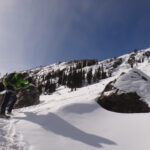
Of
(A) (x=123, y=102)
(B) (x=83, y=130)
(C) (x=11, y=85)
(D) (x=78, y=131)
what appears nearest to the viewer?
(D) (x=78, y=131)

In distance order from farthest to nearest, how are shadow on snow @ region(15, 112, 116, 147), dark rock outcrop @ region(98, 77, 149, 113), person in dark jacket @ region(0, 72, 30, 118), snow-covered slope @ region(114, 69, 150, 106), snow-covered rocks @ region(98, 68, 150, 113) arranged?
snow-covered slope @ region(114, 69, 150, 106), person in dark jacket @ region(0, 72, 30, 118), snow-covered rocks @ region(98, 68, 150, 113), dark rock outcrop @ region(98, 77, 149, 113), shadow on snow @ region(15, 112, 116, 147)

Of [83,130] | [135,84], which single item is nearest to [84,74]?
[135,84]

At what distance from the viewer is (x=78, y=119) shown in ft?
19.0

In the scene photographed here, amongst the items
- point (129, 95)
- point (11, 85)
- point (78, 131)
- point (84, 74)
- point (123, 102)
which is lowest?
point (78, 131)

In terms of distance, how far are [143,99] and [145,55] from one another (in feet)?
407

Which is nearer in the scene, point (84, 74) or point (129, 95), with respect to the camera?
point (129, 95)

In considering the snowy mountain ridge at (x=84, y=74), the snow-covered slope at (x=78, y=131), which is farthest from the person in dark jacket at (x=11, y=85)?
the snowy mountain ridge at (x=84, y=74)

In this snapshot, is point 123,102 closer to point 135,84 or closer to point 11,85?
point 135,84

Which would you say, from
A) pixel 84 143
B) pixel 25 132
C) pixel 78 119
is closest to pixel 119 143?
pixel 84 143

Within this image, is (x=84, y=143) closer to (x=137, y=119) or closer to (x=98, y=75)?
(x=137, y=119)

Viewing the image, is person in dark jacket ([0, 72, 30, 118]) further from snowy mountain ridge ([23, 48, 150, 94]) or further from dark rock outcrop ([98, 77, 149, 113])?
snowy mountain ridge ([23, 48, 150, 94])

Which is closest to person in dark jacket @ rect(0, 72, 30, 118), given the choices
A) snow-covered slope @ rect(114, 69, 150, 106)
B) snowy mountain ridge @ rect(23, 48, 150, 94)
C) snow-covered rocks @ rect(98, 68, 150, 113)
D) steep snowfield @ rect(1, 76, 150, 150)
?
steep snowfield @ rect(1, 76, 150, 150)

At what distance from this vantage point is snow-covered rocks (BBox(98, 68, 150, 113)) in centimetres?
702

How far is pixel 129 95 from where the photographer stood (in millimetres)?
7633
